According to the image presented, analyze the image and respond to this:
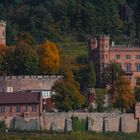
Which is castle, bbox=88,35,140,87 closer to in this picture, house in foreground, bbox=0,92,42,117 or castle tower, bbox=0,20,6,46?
castle tower, bbox=0,20,6,46

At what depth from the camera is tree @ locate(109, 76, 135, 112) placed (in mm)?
92125

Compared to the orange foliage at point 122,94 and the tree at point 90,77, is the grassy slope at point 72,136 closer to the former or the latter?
the orange foliage at point 122,94

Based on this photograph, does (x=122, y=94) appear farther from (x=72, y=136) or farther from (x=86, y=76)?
(x=72, y=136)

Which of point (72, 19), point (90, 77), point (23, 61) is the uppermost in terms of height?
point (72, 19)

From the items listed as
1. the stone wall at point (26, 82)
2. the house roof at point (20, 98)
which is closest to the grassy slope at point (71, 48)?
the stone wall at point (26, 82)

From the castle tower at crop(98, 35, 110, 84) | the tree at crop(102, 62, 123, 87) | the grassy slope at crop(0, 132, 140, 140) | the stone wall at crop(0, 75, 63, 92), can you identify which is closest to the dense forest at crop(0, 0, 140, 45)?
the castle tower at crop(98, 35, 110, 84)

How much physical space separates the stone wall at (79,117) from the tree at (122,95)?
728 mm

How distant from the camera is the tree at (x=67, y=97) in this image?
90875 mm

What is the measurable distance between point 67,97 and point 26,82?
14.4ft

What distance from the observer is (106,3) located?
382 feet

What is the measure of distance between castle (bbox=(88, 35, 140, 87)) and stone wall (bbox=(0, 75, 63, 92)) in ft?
12.5

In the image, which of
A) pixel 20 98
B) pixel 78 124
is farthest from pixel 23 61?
pixel 78 124

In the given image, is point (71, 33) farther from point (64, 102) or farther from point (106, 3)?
point (64, 102)

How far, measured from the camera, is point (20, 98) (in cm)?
9150
